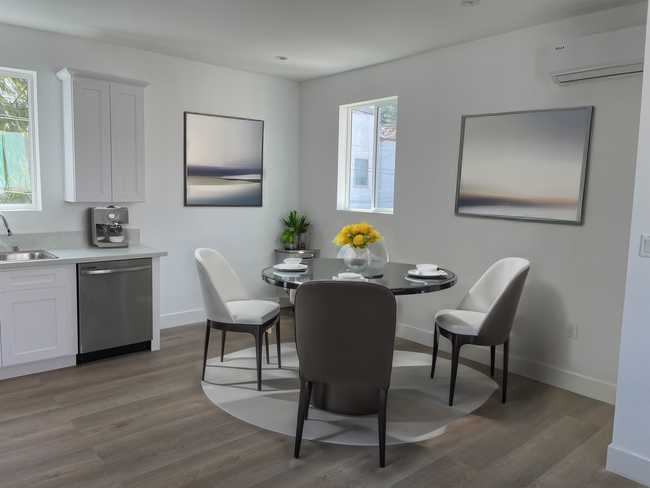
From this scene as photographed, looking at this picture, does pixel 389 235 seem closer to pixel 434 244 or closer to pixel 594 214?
pixel 434 244

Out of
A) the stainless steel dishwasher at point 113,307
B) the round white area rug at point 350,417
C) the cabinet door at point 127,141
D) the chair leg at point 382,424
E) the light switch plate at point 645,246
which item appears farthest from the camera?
the cabinet door at point 127,141

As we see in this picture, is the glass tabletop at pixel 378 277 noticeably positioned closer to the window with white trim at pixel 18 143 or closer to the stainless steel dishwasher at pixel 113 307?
the stainless steel dishwasher at pixel 113 307

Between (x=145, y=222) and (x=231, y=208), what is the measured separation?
0.91 m

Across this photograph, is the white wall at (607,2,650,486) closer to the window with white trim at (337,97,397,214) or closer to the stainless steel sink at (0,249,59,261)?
the window with white trim at (337,97,397,214)

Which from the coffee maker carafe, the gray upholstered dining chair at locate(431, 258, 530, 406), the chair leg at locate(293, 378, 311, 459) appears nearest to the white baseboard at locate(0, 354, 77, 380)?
the coffee maker carafe

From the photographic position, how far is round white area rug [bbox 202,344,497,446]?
8.79 feet

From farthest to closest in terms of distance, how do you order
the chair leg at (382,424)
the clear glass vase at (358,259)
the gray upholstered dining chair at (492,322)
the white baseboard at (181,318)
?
1. the white baseboard at (181,318)
2. the clear glass vase at (358,259)
3. the gray upholstered dining chair at (492,322)
4. the chair leg at (382,424)

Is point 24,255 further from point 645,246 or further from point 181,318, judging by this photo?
point 645,246

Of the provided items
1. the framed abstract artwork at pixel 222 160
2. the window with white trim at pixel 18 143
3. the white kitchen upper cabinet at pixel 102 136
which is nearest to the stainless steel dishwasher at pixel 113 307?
the white kitchen upper cabinet at pixel 102 136

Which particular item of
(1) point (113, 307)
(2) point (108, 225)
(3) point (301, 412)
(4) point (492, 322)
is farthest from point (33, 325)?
(4) point (492, 322)

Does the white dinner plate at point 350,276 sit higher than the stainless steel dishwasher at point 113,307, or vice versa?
the white dinner plate at point 350,276

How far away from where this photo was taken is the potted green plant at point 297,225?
5.31 m

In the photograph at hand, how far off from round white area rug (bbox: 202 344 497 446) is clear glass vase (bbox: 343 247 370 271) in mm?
838

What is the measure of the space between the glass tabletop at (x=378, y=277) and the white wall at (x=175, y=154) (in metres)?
1.68
